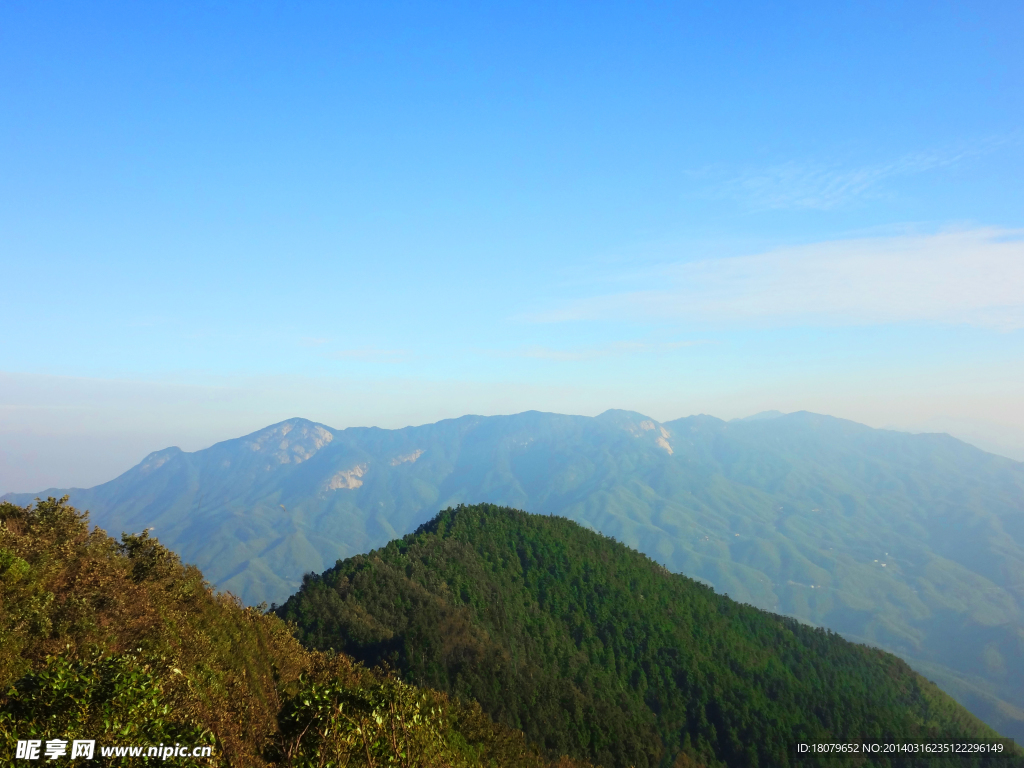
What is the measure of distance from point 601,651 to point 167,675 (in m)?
148

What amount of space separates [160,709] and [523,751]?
160ft

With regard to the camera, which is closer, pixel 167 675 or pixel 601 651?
pixel 167 675

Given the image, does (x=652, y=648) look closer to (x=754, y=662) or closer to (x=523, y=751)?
(x=754, y=662)

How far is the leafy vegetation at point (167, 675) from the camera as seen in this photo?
17391 millimetres

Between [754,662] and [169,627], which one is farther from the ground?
[169,627]

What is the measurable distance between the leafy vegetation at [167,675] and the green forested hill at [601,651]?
188 ft

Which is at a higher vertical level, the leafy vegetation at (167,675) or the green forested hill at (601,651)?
the leafy vegetation at (167,675)

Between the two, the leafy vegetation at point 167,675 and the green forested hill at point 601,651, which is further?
the green forested hill at point 601,651

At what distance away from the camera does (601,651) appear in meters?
153

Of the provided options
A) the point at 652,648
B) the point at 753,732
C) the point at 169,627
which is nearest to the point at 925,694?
the point at 753,732

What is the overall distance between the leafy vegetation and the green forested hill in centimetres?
5719

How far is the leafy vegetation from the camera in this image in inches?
685

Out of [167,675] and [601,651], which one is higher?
[167,675]

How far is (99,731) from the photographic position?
1689cm
